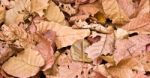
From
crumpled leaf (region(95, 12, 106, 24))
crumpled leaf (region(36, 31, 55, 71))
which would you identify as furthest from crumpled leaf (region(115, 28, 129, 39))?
crumpled leaf (region(36, 31, 55, 71))

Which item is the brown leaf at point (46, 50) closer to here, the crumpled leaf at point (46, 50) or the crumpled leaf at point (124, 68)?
the crumpled leaf at point (46, 50)

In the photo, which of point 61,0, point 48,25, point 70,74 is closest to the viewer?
point 70,74

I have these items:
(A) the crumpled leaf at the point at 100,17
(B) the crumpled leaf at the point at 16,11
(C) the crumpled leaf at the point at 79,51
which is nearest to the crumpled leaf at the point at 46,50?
(C) the crumpled leaf at the point at 79,51

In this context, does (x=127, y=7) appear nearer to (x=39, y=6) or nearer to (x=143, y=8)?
(x=143, y=8)

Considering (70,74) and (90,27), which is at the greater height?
(90,27)

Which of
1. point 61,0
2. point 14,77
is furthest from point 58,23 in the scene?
point 14,77

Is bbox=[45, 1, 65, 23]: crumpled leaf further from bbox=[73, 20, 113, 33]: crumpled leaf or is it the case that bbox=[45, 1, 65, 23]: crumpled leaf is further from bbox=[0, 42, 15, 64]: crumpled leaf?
bbox=[0, 42, 15, 64]: crumpled leaf

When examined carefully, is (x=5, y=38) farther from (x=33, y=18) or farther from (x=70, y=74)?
(x=70, y=74)
